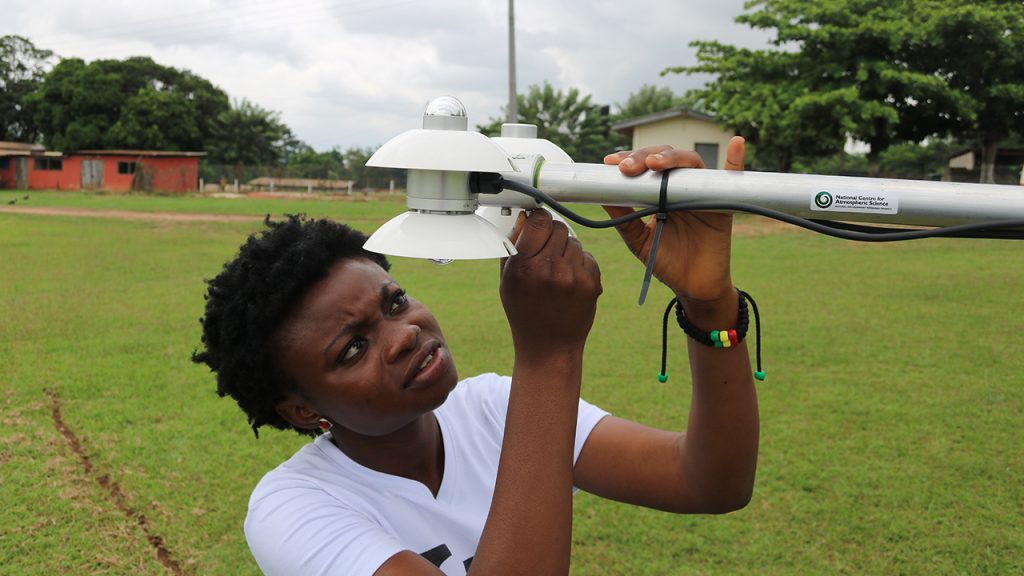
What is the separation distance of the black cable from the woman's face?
45cm

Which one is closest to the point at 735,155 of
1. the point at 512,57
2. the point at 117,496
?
the point at 117,496

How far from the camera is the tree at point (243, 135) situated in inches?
1933

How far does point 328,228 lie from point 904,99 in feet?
84.1

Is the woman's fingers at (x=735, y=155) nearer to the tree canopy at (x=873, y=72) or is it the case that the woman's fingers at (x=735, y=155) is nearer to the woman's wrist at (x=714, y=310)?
the woman's wrist at (x=714, y=310)

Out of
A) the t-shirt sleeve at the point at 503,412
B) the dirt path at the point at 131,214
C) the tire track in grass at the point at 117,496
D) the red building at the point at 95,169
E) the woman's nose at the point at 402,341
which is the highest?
the red building at the point at 95,169

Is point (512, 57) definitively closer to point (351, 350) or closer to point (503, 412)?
point (503, 412)

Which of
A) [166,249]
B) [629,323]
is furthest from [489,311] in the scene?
[166,249]

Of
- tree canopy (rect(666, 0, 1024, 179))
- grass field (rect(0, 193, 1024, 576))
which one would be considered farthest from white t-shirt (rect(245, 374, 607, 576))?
tree canopy (rect(666, 0, 1024, 179))

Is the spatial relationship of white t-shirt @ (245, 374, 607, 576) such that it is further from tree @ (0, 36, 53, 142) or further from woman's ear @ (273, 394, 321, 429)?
tree @ (0, 36, 53, 142)

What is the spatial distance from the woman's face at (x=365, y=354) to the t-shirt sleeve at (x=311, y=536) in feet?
0.51

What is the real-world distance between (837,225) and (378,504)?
0.92m

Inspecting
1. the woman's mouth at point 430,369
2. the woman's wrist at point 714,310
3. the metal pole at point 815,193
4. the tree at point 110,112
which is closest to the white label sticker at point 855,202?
the metal pole at point 815,193

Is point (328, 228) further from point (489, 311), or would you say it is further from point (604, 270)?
point (604, 270)

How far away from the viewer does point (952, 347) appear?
23.3 feet
